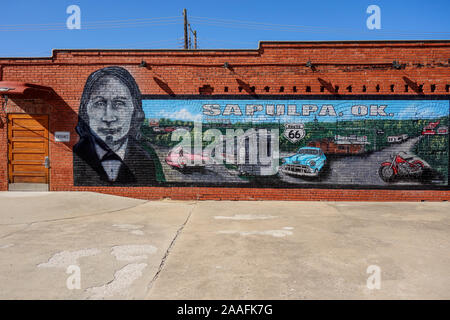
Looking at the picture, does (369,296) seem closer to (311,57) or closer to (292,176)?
(292,176)

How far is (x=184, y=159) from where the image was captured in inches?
375

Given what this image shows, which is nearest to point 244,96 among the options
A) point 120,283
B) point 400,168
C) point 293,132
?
point 293,132

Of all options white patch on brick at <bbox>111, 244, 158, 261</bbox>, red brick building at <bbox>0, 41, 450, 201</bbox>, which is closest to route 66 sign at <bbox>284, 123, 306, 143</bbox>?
red brick building at <bbox>0, 41, 450, 201</bbox>

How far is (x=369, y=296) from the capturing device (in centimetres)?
328

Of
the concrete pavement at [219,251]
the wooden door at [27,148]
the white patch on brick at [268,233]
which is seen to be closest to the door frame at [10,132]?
the wooden door at [27,148]

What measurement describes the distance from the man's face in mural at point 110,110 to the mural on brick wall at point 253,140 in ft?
0.11

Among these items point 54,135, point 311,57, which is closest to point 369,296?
point 311,57

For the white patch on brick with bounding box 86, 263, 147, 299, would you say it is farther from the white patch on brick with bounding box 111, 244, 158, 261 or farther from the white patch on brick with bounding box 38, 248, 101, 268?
the white patch on brick with bounding box 38, 248, 101, 268

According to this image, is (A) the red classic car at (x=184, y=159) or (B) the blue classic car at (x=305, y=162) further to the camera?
(A) the red classic car at (x=184, y=159)

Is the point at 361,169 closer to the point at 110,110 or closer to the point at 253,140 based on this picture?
the point at 253,140

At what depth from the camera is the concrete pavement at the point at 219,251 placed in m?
3.44

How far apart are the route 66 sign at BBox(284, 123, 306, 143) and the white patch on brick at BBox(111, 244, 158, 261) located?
602 cm

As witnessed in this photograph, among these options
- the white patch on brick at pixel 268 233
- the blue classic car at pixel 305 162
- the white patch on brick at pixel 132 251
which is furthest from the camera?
the blue classic car at pixel 305 162

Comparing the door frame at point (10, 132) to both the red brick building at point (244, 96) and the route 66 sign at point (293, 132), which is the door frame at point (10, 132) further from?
the route 66 sign at point (293, 132)
